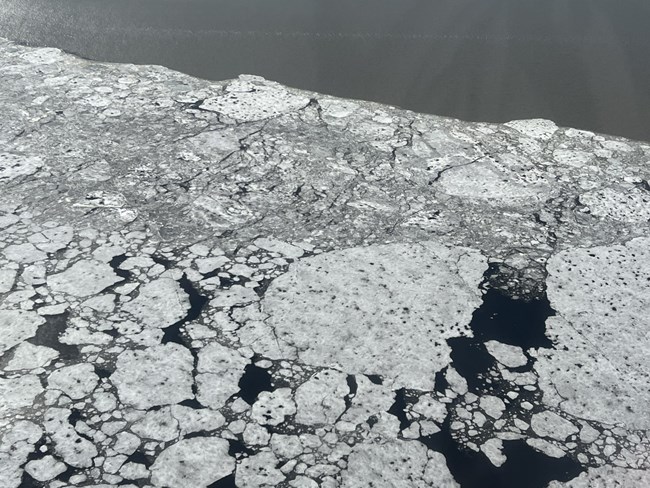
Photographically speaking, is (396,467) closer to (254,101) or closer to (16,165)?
(16,165)

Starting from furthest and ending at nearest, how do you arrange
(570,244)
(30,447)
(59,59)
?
(59,59) → (570,244) → (30,447)

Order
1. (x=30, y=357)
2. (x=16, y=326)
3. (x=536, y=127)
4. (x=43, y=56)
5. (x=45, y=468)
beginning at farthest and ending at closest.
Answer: (x=43, y=56) → (x=536, y=127) → (x=16, y=326) → (x=30, y=357) → (x=45, y=468)

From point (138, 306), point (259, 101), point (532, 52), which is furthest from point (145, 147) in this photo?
point (532, 52)

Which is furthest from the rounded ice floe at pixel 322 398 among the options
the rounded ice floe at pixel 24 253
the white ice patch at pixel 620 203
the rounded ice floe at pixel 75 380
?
the white ice patch at pixel 620 203

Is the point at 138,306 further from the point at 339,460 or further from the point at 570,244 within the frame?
the point at 570,244

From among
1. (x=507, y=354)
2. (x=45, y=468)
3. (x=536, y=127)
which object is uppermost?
(x=536, y=127)

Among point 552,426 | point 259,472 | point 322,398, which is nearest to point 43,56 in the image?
point 322,398

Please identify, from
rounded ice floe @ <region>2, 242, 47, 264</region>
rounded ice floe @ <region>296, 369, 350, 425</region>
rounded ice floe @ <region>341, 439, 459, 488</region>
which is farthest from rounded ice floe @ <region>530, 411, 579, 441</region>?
rounded ice floe @ <region>2, 242, 47, 264</region>
